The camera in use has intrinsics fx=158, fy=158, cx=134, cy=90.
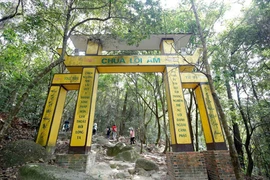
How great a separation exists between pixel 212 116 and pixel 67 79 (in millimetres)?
6028

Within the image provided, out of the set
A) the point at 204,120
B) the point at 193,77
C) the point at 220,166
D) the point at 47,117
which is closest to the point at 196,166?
the point at 220,166

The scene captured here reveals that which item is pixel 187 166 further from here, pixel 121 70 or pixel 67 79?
pixel 67 79

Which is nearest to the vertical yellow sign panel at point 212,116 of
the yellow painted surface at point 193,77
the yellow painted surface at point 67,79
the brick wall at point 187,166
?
the yellow painted surface at point 193,77

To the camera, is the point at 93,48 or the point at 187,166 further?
the point at 93,48

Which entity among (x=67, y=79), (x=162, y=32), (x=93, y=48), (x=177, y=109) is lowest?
(x=177, y=109)

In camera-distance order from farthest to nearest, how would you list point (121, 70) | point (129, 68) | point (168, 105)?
point (121, 70) → point (129, 68) → point (168, 105)

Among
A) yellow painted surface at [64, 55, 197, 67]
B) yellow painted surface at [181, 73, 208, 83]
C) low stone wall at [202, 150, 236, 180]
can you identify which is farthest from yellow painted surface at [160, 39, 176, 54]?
low stone wall at [202, 150, 236, 180]

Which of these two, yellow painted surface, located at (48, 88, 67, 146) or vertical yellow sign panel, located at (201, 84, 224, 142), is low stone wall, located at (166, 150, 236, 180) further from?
yellow painted surface, located at (48, 88, 67, 146)

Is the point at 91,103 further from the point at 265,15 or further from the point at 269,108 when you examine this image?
the point at 265,15

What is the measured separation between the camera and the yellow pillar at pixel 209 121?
571 cm

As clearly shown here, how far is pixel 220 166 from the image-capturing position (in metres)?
5.27

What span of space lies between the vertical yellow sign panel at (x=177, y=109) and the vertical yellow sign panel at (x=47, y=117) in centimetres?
462

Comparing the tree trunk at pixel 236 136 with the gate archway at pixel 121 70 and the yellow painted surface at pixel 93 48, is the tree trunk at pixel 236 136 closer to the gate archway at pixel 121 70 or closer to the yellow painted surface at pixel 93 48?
the gate archway at pixel 121 70

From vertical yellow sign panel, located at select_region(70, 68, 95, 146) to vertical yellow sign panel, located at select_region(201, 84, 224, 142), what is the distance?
457 cm
